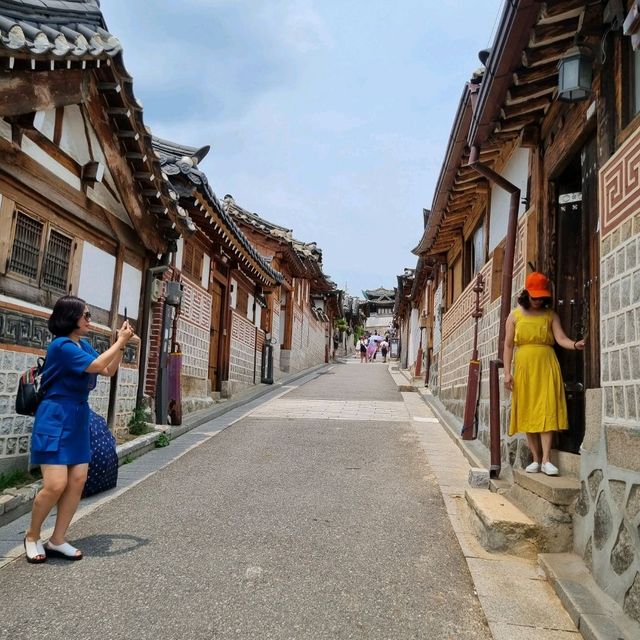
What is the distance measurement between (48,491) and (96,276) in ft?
14.0

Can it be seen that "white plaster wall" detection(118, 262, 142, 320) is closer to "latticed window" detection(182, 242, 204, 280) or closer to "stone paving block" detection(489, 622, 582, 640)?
"latticed window" detection(182, 242, 204, 280)

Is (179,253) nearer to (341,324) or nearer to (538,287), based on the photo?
(538,287)

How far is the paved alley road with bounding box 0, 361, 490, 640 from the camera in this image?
325 cm

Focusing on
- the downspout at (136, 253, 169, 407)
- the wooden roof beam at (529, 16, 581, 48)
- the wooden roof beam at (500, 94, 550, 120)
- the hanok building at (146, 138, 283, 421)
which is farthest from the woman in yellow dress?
the downspout at (136, 253, 169, 407)

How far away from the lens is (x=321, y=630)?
126 inches

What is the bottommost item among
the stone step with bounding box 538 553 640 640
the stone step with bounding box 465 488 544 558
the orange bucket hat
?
the stone step with bounding box 538 553 640 640

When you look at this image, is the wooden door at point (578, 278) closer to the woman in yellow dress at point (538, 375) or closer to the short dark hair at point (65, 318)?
the woman in yellow dress at point (538, 375)

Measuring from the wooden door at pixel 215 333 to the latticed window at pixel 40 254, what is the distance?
7092 millimetres

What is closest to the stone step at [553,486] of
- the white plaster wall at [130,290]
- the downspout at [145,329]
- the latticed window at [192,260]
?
the white plaster wall at [130,290]

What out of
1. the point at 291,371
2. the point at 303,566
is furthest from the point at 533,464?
the point at 291,371

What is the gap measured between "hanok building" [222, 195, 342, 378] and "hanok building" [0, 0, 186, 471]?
1194 centimetres

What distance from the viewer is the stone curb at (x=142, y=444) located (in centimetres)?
511

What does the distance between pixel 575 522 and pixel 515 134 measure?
161 inches

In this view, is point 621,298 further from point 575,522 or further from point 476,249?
point 476,249
